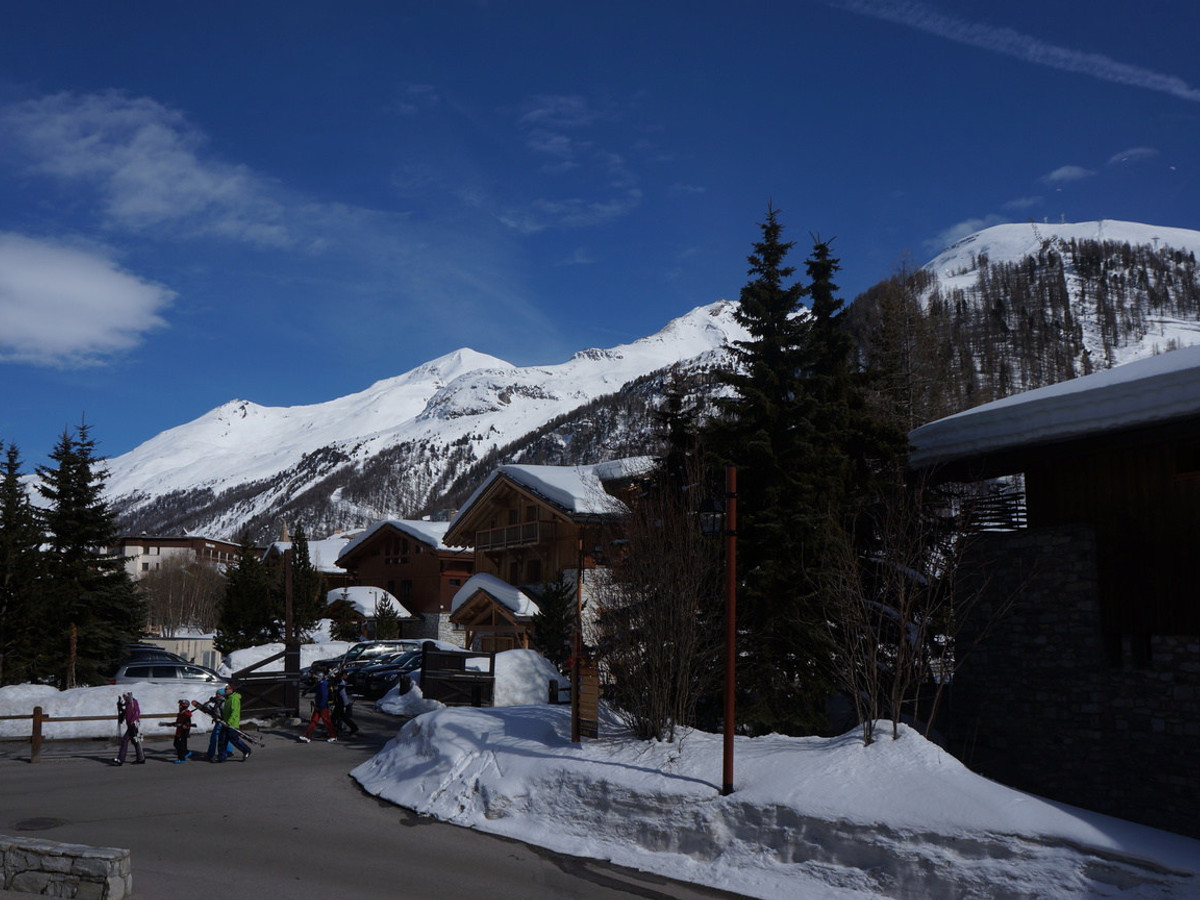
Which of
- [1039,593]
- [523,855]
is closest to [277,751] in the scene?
[523,855]

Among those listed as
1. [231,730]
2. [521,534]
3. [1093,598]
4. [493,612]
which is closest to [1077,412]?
[1093,598]

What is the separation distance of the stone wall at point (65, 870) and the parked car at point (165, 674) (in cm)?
1896

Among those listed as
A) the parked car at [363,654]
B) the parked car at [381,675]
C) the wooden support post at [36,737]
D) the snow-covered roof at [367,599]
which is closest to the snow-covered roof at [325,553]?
the snow-covered roof at [367,599]

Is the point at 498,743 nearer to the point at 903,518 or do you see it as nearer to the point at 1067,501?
the point at 903,518

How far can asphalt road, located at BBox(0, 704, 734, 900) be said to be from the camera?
10828 millimetres

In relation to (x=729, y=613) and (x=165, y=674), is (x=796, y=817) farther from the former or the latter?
(x=165, y=674)

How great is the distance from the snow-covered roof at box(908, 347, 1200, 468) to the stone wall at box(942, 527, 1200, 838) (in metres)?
1.91

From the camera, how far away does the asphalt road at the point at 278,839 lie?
10.8 m

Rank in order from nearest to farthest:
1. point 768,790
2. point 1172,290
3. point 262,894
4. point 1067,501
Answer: point 262,894 < point 768,790 < point 1067,501 < point 1172,290

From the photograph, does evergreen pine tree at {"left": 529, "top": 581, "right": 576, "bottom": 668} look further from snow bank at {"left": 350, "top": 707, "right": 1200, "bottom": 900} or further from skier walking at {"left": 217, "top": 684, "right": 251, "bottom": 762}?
snow bank at {"left": 350, "top": 707, "right": 1200, "bottom": 900}

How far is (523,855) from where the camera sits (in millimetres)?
12633

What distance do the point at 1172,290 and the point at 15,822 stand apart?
655ft

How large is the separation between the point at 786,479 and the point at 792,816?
27.2ft

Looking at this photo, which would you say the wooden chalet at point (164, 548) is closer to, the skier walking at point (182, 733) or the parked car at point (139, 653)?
the parked car at point (139, 653)
